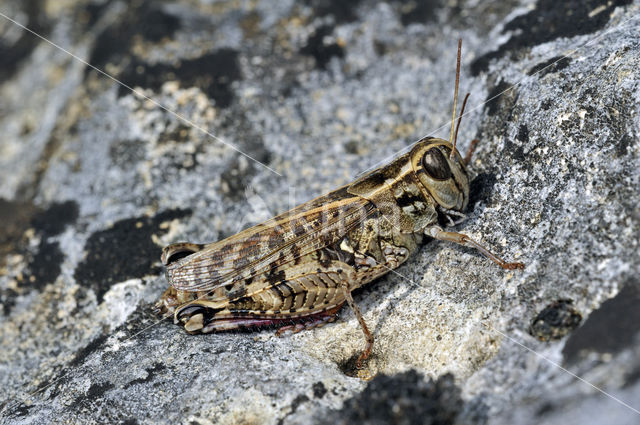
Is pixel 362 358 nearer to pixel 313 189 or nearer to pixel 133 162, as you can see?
pixel 313 189

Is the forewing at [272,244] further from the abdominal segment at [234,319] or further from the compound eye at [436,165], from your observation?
the compound eye at [436,165]

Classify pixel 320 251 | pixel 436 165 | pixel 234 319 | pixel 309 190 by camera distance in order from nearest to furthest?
pixel 234 319
pixel 436 165
pixel 320 251
pixel 309 190

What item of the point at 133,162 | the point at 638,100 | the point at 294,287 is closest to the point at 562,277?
the point at 638,100

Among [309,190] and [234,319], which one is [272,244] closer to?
[234,319]

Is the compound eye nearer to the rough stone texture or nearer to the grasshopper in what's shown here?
the grasshopper

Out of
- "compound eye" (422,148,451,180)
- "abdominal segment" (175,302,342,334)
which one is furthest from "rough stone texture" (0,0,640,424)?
"compound eye" (422,148,451,180)

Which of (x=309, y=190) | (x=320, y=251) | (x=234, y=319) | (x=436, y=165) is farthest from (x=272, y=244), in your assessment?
(x=436, y=165)

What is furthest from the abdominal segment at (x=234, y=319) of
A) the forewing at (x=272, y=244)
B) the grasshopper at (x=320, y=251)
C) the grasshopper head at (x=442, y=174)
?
the grasshopper head at (x=442, y=174)
